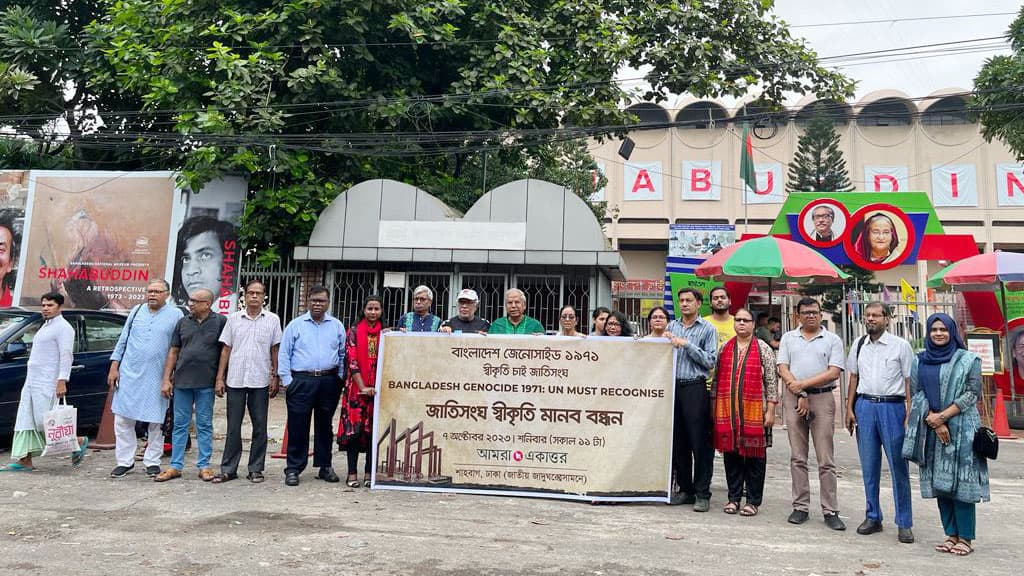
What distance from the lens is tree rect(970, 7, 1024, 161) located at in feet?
44.4

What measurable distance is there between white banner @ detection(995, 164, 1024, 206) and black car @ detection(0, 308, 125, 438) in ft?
148

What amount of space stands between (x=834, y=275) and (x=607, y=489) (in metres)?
6.23

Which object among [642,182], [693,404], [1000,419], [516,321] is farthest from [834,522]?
[642,182]

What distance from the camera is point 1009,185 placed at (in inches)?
1610

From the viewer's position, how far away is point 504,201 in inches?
498

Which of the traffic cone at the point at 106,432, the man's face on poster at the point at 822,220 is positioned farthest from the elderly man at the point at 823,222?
the traffic cone at the point at 106,432

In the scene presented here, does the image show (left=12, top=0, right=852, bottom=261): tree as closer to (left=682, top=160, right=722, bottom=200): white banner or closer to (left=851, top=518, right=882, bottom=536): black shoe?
(left=851, top=518, right=882, bottom=536): black shoe

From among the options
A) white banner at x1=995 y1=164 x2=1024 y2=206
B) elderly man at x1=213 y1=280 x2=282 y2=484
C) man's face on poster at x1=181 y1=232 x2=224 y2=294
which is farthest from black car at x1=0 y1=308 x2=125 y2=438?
white banner at x1=995 y1=164 x2=1024 y2=206

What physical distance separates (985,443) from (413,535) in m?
3.58

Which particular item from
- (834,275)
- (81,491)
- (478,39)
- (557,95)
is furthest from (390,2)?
(81,491)

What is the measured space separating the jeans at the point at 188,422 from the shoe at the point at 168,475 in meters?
0.05

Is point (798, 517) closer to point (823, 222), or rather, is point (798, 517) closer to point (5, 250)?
point (823, 222)

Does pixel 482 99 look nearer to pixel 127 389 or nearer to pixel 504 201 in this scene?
pixel 504 201

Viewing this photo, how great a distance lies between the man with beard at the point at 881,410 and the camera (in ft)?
16.8
